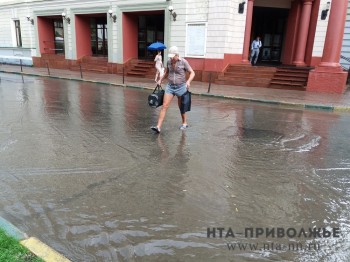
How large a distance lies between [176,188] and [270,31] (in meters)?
21.0

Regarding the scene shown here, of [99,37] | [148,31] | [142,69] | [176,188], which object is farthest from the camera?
[99,37]

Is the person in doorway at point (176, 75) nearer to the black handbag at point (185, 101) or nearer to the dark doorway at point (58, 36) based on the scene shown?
the black handbag at point (185, 101)

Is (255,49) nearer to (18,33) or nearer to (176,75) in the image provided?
(176,75)

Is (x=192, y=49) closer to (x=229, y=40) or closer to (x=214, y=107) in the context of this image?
(x=229, y=40)

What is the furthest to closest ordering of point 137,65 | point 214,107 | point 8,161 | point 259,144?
point 137,65 → point 214,107 → point 259,144 → point 8,161

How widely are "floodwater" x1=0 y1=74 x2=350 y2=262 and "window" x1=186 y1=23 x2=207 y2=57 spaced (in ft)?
35.0

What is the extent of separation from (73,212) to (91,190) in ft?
1.80

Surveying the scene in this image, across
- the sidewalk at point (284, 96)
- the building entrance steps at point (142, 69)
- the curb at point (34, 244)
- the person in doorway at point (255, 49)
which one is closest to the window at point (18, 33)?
the building entrance steps at point (142, 69)

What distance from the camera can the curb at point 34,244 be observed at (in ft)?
8.95

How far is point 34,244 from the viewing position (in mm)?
2910

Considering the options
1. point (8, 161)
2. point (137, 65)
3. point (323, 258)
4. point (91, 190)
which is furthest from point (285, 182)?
point (137, 65)

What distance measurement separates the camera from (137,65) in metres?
21.7

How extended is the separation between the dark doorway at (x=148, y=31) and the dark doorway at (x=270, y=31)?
277 inches

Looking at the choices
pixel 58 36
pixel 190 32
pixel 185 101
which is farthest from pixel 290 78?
pixel 58 36
